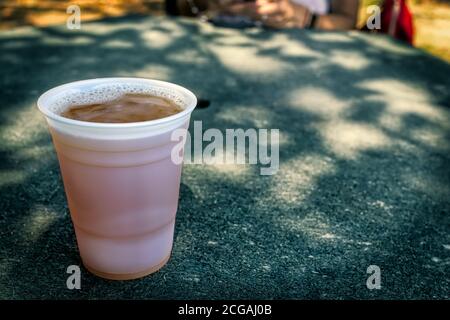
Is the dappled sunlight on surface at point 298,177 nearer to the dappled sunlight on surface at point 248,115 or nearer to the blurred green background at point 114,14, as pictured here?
the dappled sunlight on surface at point 248,115

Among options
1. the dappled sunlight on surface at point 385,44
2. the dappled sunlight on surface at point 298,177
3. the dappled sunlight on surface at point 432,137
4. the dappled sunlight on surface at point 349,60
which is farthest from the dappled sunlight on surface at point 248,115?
the dappled sunlight on surface at point 385,44

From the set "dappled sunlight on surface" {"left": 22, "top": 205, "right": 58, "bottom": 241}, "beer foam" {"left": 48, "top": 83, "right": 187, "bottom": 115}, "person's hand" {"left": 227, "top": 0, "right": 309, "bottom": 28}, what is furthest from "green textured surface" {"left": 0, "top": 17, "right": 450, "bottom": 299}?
"person's hand" {"left": 227, "top": 0, "right": 309, "bottom": 28}

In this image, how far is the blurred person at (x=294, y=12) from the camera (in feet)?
14.8

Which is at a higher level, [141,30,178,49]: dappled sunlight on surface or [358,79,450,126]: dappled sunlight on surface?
[141,30,178,49]: dappled sunlight on surface

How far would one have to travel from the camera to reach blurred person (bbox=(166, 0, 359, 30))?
14.8ft

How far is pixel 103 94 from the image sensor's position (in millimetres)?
1481

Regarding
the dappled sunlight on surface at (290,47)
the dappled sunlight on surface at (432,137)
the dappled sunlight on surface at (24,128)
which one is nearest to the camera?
the dappled sunlight on surface at (24,128)

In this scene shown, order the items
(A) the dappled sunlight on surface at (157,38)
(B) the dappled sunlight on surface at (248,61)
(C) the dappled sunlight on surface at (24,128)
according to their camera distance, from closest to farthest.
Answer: (C) the dappled sunlight on surface at (24,128) < (B) the dappled sunlight on surface at (248,61) < (A) the dappled sunlight on surface at (157,38)

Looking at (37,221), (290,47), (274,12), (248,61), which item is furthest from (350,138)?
(274,12)

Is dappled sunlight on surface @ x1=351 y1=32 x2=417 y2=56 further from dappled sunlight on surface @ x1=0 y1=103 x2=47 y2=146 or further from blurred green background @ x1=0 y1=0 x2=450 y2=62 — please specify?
dappled sunlight on surface @ x1=0 y1=103 x2=47 y2=146

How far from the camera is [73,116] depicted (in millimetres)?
1333

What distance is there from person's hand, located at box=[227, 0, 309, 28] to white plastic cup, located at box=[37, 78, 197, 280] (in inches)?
128

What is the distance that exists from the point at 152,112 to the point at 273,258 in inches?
24.7

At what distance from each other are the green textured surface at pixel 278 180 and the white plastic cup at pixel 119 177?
0.28ft
